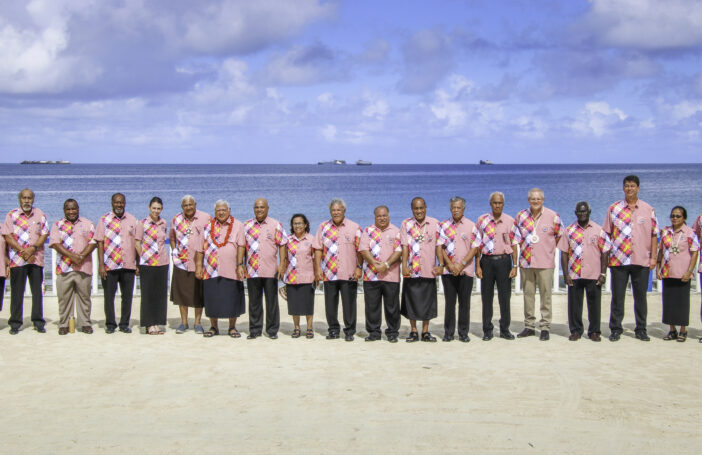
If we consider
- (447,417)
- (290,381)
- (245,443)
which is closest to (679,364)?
(447,417)

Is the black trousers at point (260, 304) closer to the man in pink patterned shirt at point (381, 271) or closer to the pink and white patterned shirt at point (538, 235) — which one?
the man in pink patterned shirt at point (381, 271)

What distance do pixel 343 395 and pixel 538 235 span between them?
3.32 metres

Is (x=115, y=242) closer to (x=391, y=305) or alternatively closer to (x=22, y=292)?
(x=22, y=292)

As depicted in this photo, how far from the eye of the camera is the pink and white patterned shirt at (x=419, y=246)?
25.7 feet

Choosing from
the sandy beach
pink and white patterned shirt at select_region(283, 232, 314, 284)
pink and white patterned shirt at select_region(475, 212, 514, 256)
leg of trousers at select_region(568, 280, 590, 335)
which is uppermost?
pink and white patterned shirt at select_region(475, 212, 514, 256)

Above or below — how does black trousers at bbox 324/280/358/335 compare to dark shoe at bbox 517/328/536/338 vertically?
above

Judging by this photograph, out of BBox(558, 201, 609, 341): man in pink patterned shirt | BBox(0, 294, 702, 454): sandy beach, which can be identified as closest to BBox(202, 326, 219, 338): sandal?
BBox(0, 294, 702, 454): sandy beach

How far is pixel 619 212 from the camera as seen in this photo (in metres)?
7.96

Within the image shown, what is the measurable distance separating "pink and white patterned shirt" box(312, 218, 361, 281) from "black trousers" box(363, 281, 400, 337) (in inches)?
11.5

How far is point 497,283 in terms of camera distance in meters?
8.04

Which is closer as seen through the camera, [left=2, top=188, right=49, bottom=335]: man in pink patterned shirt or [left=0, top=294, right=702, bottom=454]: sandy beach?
[left=0, top=294, right=702, bottom=454]: sandy beach

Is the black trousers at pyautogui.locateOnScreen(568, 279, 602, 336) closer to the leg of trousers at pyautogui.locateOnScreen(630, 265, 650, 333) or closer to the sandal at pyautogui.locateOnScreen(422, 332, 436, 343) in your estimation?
the leg of trousers at pyautogui.locateOnScreen(630, 265, 650, 333)

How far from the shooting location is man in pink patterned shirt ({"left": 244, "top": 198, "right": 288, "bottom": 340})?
805cm

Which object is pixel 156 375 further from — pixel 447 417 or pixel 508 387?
pixel 508 387
